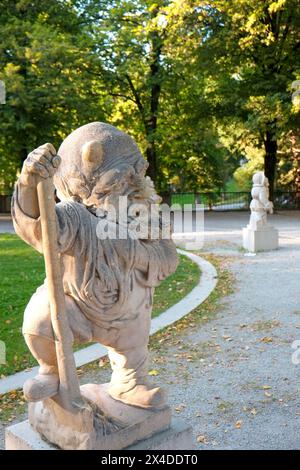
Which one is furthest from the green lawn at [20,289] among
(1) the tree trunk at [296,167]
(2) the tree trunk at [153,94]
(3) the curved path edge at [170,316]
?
(1) the tree trunk at [296,167]

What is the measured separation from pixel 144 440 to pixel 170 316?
478 centimetres

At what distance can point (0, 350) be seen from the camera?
19.7ft

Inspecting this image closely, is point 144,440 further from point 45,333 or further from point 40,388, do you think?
point 45,333

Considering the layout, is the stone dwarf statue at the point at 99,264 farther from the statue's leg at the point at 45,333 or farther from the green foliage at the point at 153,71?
the green foliage at the point at 153,71

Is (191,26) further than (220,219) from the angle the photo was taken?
No

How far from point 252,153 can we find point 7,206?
17.4m

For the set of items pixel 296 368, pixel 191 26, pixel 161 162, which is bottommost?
pixel 296 368

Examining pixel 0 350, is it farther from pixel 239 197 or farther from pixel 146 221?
pixel 239 197

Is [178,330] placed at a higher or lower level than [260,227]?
lower

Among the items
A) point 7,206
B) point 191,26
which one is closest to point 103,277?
point 191,26

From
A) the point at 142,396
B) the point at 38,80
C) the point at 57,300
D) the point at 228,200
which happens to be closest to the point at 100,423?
the point at 142,396

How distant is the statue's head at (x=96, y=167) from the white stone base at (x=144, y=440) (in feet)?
4.48

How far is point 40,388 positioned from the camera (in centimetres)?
265

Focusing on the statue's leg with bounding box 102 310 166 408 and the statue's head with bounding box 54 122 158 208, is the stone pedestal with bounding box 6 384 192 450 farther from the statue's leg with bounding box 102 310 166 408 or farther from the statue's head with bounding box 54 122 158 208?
the statue's head with bounding box 54 122 158 208
